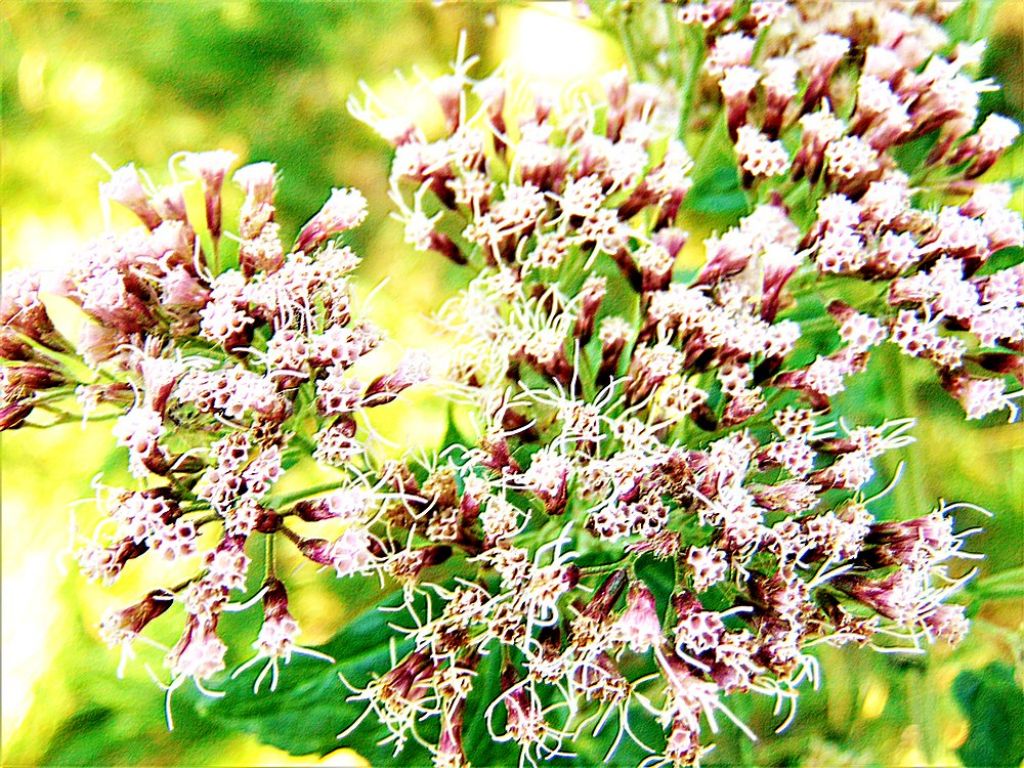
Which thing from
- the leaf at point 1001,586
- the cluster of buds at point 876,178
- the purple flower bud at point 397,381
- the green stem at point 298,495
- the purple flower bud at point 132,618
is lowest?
the purple flower bud at point 132,618

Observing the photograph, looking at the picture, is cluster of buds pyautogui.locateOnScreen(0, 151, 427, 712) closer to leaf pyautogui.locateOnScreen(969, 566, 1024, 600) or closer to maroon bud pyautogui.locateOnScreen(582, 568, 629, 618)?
maroon bud pyautogui.locateOnScreen(582, 568, 629, 618)

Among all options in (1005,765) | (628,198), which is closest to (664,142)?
(628,198)

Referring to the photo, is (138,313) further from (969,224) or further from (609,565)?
(969,224)

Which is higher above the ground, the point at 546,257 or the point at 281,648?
the point at 546,257

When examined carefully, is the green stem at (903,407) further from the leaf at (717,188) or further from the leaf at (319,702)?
the leaf at (319,702)

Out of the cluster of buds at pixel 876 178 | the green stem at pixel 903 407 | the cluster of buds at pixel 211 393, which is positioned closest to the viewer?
the cluster of buds at pixel 211 393

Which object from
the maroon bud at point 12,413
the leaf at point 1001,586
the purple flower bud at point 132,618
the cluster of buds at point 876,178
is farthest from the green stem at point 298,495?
the leaf at point 1001,586
